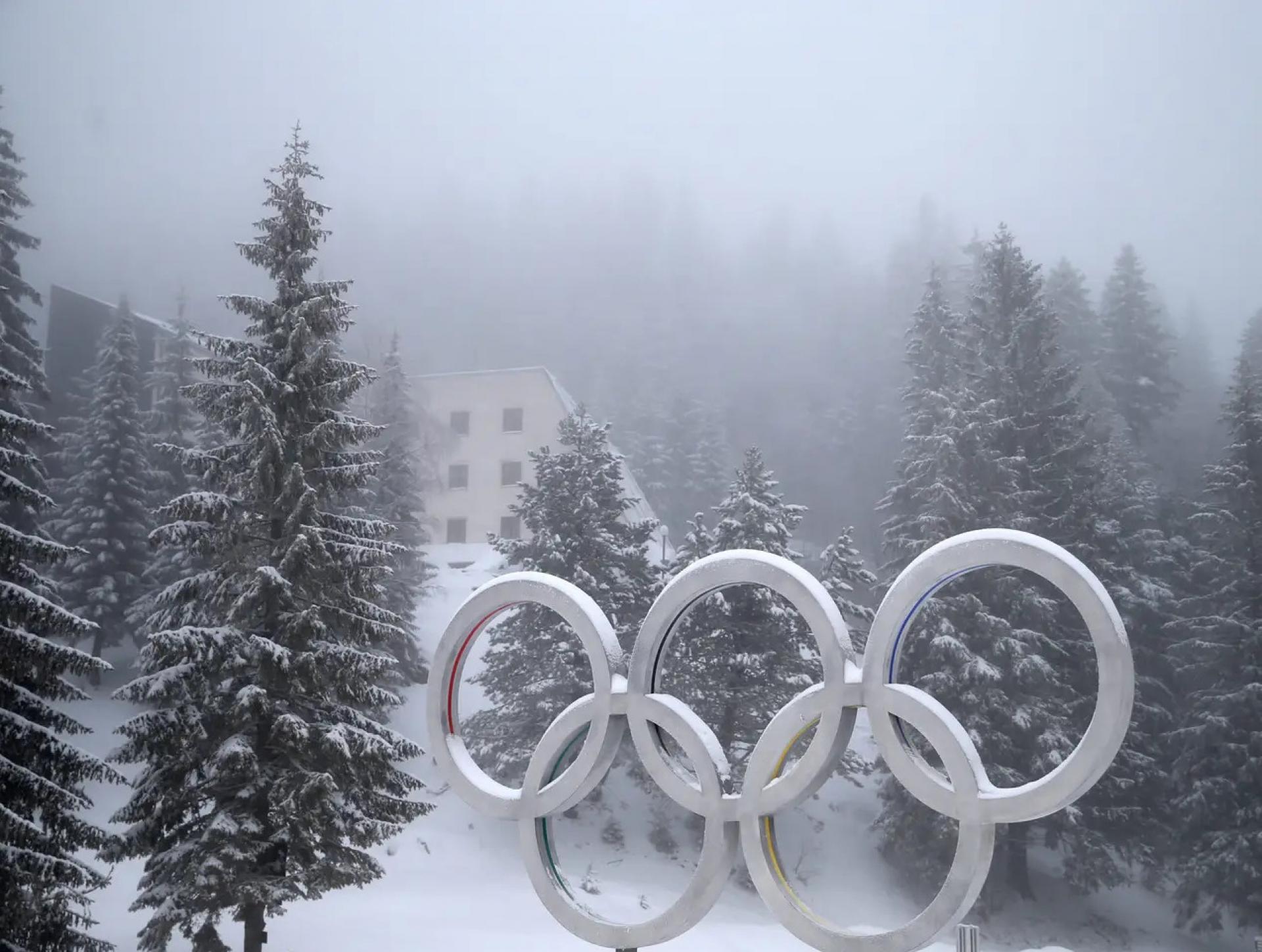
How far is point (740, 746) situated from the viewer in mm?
28266

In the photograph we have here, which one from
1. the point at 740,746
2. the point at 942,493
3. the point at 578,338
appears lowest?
the point at 740,746

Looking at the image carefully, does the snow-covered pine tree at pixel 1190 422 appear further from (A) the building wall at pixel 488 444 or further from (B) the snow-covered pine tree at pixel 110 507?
(B) the snow-covered pine tree at pixel 110 507

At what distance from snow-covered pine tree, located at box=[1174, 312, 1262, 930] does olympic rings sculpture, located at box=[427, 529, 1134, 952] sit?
52.1 feet

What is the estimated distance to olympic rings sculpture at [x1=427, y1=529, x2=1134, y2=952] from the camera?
8812 millimetres

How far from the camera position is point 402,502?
32656mm

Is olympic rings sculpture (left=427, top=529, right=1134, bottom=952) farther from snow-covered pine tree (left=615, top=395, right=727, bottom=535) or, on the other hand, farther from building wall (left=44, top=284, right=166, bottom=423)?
snow-covered pine tree (left=615, top=395, right=727, bottom=535)

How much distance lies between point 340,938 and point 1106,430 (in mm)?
26406

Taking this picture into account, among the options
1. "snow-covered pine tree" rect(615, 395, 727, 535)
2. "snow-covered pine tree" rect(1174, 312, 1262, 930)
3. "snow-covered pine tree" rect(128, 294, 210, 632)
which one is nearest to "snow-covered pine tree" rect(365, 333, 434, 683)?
"snow-covered pine tree" rect(128, 294, 210, 632)

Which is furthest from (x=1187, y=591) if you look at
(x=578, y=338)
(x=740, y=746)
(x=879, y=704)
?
(x=578, y=338)

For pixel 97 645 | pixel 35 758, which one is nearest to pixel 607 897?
pixel 35 758

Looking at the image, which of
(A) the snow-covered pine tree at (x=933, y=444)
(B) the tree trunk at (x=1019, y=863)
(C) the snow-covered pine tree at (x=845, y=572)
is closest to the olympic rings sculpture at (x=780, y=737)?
(C) the snow-covered pine tree at (x=845, y=572)

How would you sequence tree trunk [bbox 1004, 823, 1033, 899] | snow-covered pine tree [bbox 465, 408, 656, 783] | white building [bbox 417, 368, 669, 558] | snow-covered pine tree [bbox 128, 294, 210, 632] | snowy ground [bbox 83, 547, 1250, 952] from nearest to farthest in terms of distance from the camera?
snowy ground [bbox 83, 547, 1250, 952], tree trunk [bbox 1004, 823, 1033, 899], snow-covered pine tree [bbox 465, 408, 656, 783], snow-covered pine tree [bbox 128, 294, 210, 632], white building [bbox 417, 368, 669, 558]

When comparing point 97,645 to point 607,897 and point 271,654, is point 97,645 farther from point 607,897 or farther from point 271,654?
point 271,654

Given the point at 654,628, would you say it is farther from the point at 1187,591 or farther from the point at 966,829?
the point at 1187,591
